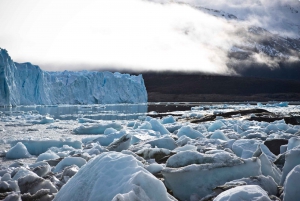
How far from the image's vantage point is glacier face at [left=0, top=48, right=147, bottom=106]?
29859mm

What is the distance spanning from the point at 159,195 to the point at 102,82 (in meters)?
38.9

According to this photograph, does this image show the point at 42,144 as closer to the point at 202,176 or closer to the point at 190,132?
the point at 190,132

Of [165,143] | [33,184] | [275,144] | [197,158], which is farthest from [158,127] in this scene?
[33,184]

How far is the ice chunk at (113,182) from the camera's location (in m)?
1.54

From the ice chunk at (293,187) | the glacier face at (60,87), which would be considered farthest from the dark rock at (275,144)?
the glacier face at (60,87)

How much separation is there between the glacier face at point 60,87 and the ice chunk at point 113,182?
96.8ft

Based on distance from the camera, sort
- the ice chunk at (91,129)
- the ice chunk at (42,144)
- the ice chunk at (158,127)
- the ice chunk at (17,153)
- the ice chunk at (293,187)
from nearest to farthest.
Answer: the ice chunk at (293,187) → the ice chunk at (17,153) → the ice chunk at (42,144) → the ice chunk at (158,127) → the ice chunk at (91,129)

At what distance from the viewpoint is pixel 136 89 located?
139 ft

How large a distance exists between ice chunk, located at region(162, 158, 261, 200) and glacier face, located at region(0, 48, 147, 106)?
29519 mm

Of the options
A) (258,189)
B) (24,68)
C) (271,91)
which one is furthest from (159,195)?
(271,91)

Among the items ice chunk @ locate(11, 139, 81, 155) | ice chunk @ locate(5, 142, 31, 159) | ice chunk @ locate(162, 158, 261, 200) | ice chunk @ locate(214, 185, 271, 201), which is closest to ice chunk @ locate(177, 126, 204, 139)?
ice chunk @ locate(11, 139, 81, 155)

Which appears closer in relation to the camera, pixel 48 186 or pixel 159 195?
pixel 159 195

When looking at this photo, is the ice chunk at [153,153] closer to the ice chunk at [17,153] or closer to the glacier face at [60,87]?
the ice chunk at [17,153]

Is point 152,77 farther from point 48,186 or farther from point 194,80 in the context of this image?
point 48,186
